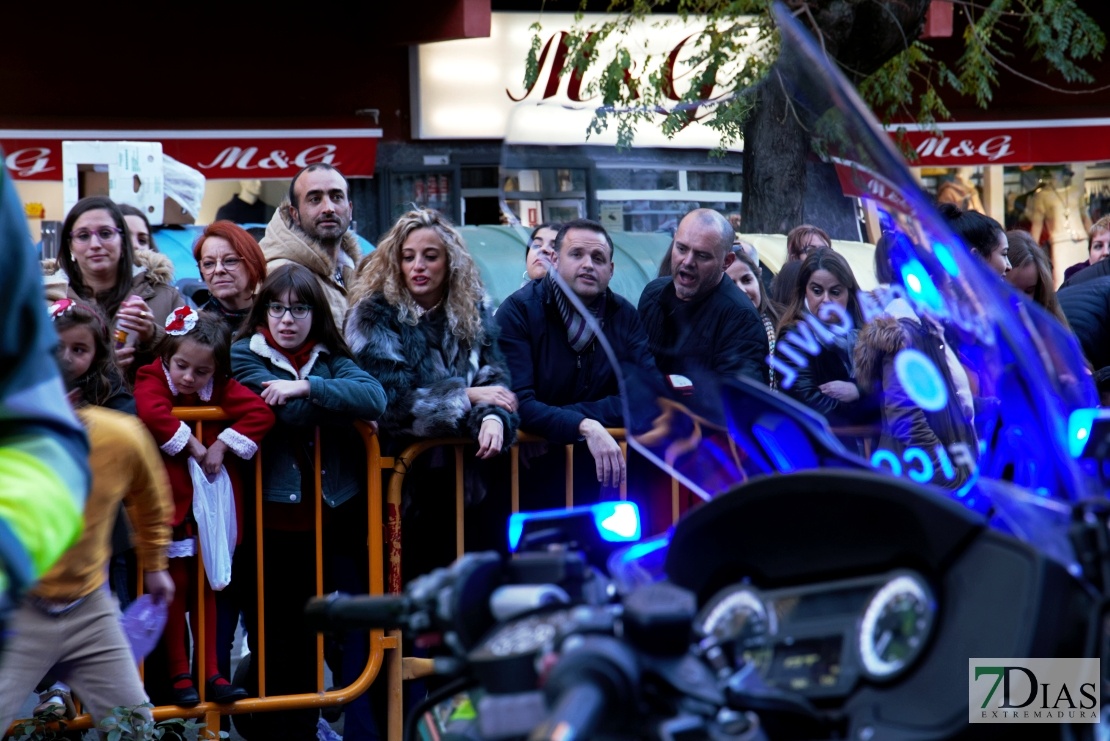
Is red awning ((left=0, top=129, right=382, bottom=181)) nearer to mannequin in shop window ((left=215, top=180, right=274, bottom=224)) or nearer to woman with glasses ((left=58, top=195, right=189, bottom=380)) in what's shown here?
mannequin in shop window ((left=215, top=180, right=274, bottom=224))

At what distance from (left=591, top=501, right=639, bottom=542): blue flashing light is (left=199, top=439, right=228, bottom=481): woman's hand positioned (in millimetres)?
2867

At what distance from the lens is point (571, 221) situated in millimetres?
2576

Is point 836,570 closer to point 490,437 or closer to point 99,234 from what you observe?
point 490,437

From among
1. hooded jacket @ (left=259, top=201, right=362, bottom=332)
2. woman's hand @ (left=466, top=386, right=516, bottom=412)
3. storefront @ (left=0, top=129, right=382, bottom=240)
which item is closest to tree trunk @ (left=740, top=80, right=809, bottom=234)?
woman's hand @ (left=466, top=386, right=516, bottom=412)

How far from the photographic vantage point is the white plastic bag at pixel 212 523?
193 inches

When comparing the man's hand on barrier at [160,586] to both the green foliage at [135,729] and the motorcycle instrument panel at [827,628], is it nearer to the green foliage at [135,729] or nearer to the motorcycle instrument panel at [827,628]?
the green foliage at [135,729]

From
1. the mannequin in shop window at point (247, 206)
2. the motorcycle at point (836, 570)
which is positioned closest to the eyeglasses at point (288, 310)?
the motorcycle at point (836, 570)

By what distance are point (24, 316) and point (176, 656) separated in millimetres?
3408

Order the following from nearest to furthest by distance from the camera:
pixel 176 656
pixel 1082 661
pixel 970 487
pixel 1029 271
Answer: pixel 1082 661
pixel 970 487
pixel 176 656
pixel 1029 271

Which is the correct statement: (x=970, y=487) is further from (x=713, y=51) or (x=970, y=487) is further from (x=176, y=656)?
(x=176, y=656)

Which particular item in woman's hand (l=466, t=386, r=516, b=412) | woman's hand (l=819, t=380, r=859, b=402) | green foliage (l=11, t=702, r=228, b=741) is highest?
woman's hand (l=819, t=380, r=859, b=402)


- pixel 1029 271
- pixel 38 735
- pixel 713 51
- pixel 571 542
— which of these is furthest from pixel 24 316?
pixel 1029 271

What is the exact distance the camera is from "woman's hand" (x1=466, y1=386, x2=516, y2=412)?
17.0ft

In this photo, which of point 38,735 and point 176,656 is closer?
point 38,735
